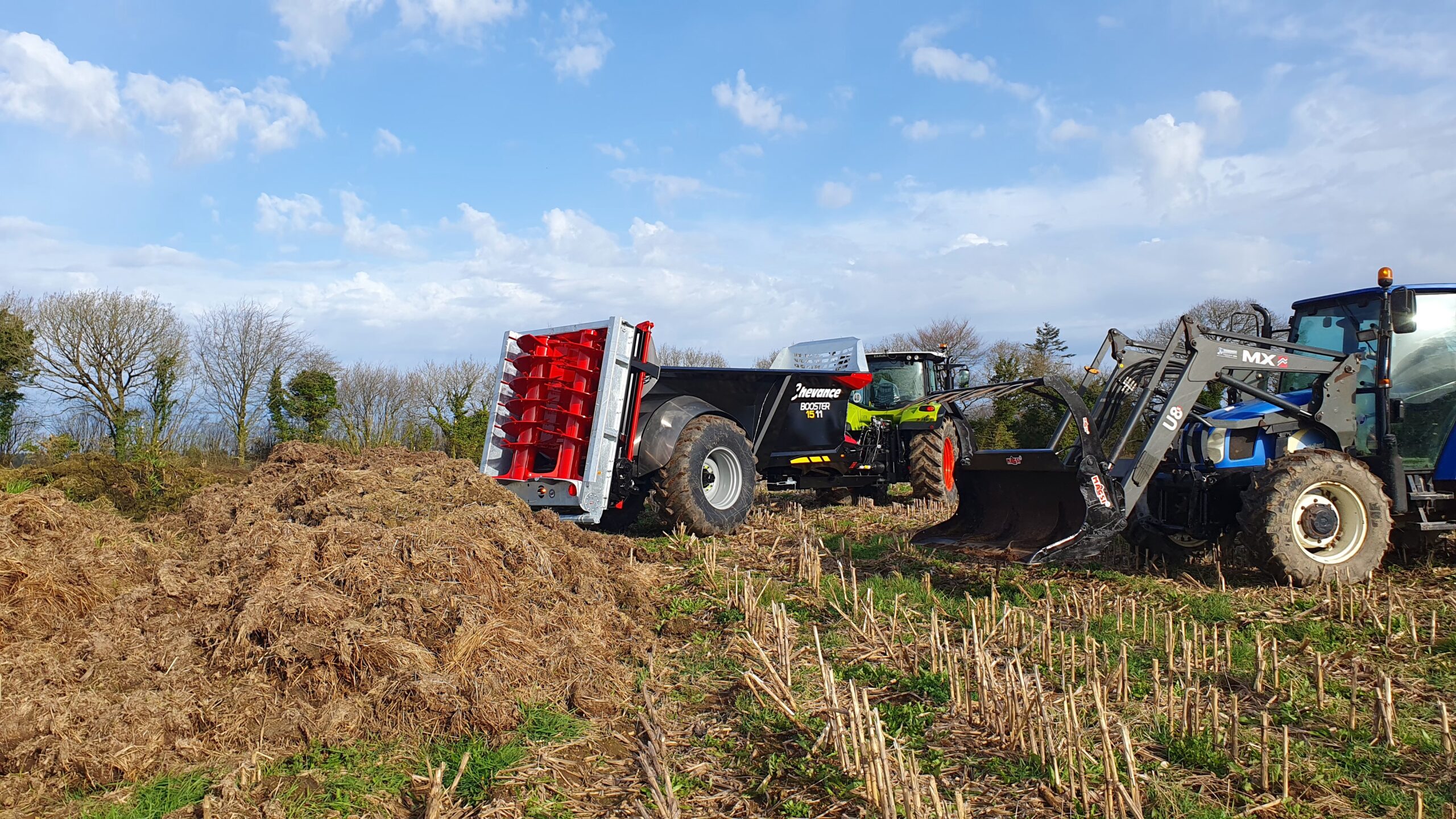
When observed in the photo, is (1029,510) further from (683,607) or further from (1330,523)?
(683,607)

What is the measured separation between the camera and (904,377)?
12.6 meters

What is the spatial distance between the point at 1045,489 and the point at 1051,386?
0.99 metres

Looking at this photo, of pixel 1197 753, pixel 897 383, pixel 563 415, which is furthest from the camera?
pixel 897 383

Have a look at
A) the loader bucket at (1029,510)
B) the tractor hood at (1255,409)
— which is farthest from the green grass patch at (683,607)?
the tractor hood at (1255,409)

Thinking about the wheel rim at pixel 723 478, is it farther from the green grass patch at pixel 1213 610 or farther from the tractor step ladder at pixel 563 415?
the green grass patch at pixel 1213 610

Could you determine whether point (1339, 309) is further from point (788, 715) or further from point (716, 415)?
point (788, 715)

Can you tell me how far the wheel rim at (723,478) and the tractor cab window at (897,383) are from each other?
3.88 m

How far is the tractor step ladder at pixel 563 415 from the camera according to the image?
7812mm

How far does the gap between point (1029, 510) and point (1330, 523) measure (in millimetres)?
1937

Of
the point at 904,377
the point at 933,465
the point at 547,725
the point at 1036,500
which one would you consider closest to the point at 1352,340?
the point at 1036,500

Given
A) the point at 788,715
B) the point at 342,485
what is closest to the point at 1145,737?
the point at 788,715

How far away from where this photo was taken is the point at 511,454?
8594 millimetres

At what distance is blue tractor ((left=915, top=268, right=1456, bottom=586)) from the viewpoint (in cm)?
604

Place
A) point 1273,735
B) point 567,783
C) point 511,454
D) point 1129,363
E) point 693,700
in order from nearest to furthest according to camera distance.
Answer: point 567,783 → point 1273,735 → point 693,700 → point 1129,363 → point 511,454
